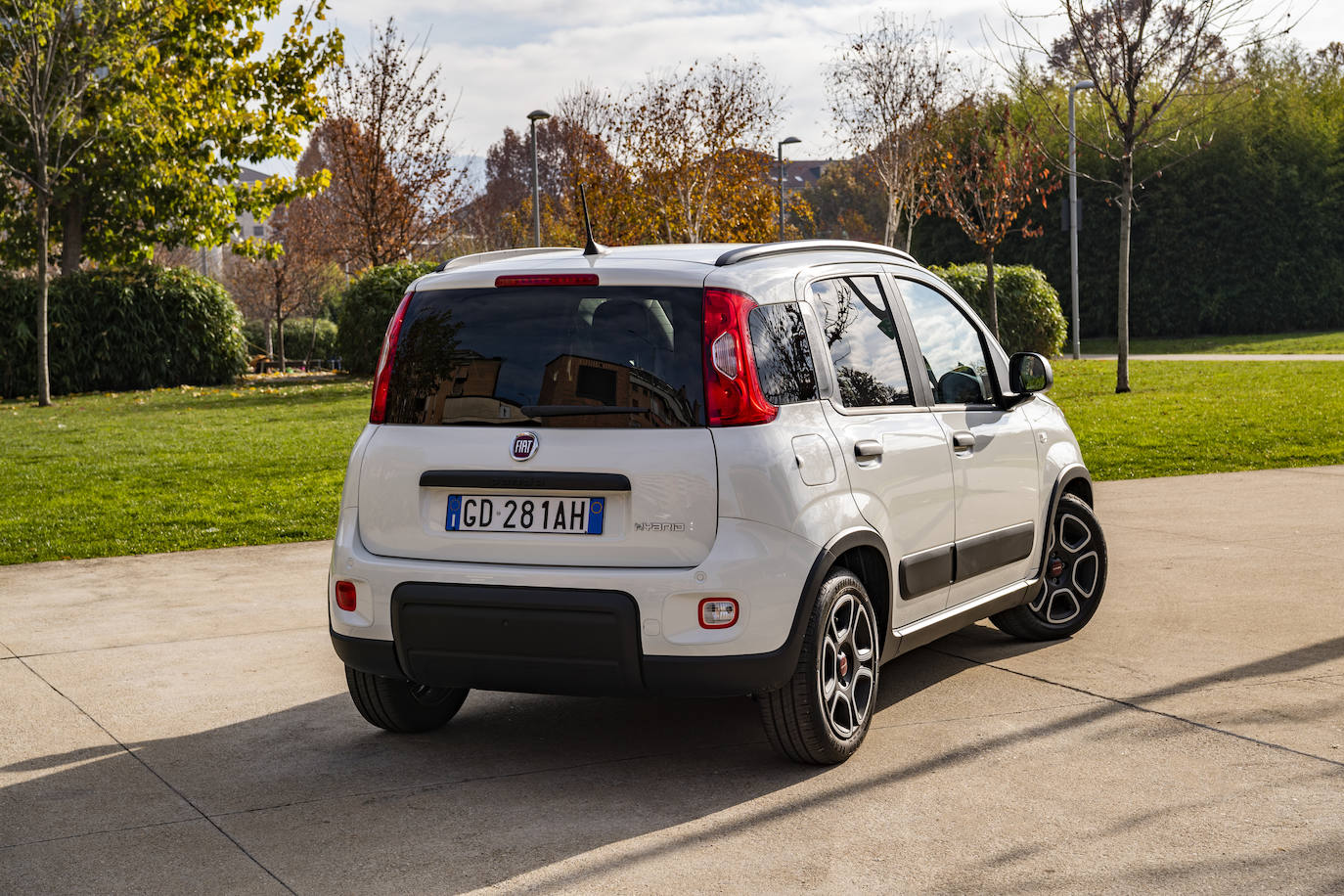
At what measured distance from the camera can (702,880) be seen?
12.5ft

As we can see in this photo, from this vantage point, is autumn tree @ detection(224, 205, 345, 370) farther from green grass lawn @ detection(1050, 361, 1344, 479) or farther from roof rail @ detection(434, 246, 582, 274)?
roof rail @ detection(434, 246, 582, 274)

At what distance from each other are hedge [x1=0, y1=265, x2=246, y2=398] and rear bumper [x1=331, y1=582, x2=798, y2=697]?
74.7ft

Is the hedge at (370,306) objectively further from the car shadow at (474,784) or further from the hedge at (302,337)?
the hedge at (302,337)

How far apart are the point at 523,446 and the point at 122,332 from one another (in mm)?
23891

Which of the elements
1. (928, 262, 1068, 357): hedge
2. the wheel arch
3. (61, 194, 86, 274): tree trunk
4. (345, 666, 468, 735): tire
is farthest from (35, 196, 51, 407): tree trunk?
the wheel arch

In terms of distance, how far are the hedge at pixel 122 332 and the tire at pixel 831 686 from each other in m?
23.1

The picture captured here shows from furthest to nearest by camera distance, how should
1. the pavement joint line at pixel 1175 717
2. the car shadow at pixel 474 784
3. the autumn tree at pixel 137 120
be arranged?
the autumn tree at pixel 137 120 → the pavement joint line at pixel 1175 717 → the car shadow at pixel 474 784

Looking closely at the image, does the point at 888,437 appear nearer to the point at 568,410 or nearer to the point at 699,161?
the point at 568,410

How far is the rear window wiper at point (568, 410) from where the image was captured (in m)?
4.54

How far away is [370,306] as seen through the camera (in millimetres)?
26516

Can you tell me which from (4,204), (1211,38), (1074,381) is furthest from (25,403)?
(1211,38)

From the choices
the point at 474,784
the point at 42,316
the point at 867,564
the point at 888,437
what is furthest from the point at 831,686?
the point at 42,316

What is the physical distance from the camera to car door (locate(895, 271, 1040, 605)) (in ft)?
18.6

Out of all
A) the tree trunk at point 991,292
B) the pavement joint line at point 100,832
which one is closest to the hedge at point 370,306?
the tree trunk at point 991,292
